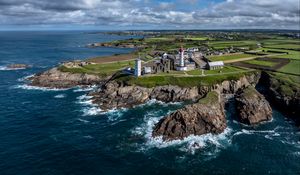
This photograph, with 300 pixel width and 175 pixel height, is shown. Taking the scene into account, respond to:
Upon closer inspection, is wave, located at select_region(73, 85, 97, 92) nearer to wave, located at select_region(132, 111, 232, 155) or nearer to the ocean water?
the ocean water

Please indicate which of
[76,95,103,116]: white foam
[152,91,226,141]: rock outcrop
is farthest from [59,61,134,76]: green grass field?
[152,91,226,141]: rock outcrop

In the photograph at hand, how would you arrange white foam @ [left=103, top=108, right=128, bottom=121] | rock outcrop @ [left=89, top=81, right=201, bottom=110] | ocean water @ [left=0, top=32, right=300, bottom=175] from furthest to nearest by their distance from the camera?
1. rock outcrop @ [left=89, top=81, right=201, bottom=110]
2. white foam @ [left=103, top=108, right=128, bottom=121]
3. ocean water @ [left=0, top=32, right=300, bottom=175]

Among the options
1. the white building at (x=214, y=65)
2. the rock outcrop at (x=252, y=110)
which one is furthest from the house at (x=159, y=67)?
the rock outcrop at (x=252, y=110)

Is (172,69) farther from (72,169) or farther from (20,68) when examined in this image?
(20,68)

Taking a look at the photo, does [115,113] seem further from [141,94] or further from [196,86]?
[196,86]

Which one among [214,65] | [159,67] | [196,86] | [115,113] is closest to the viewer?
[115,113]

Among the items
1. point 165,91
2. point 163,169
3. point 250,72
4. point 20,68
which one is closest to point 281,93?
point 250,72

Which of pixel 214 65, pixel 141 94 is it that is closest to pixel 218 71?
pixel 214 65
